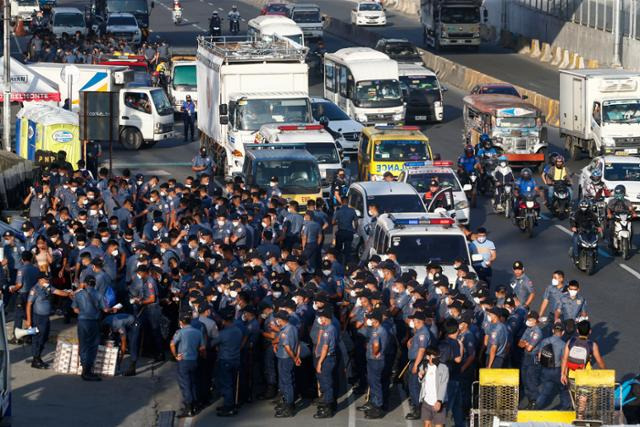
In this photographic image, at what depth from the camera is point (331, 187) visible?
3300cm

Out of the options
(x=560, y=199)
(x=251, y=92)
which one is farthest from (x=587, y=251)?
(x=251, y=92)

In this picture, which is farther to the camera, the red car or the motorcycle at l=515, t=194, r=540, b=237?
the red car

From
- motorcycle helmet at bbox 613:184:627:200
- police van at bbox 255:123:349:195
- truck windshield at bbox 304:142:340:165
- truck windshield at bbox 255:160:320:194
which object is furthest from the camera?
truck windshield at bbox 304:142:340:165

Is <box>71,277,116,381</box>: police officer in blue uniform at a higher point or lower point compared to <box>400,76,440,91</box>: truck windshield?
lower

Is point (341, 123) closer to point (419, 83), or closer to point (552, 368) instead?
point (419, 83)

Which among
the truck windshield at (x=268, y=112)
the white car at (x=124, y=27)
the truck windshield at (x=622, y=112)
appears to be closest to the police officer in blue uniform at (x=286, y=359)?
the truck windshield at (x=268, y=112)

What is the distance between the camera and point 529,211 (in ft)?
106

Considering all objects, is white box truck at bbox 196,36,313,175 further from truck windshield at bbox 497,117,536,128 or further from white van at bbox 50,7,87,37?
white van at bbox 50,7,87,37

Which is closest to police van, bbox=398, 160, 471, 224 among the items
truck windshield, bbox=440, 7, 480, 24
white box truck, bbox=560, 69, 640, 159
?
white box truck, bbox=560, 69, 640, 159

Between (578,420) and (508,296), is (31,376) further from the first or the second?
(578,420)

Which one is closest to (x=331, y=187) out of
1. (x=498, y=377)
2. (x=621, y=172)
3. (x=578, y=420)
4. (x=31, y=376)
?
(x=621, y=172)

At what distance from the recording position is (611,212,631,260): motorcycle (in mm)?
29453

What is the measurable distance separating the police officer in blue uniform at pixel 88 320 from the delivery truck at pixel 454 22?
48.2m

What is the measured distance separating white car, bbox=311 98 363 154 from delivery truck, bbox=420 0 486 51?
24397 millimetres
